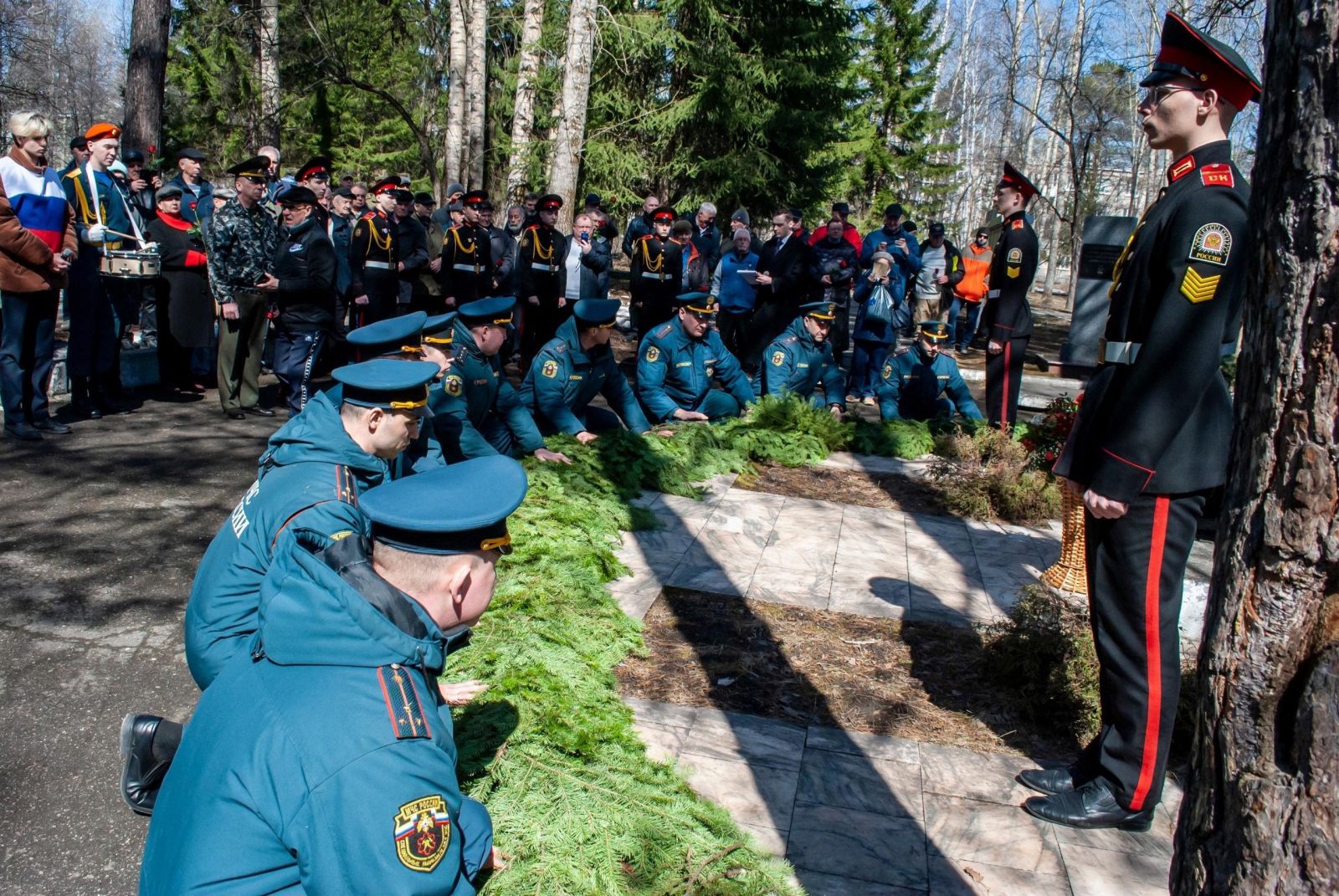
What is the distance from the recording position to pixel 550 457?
6703 millimetres

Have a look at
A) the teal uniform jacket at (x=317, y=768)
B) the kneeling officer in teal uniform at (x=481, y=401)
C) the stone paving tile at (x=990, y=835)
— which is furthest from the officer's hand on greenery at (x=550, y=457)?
the teal uniform jacket at (x=317, y=768)

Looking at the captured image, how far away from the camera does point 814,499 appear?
758 cm

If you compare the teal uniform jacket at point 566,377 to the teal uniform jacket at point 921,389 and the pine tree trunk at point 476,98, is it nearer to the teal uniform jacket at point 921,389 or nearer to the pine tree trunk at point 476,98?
the teal uniform jacket at point 921,389

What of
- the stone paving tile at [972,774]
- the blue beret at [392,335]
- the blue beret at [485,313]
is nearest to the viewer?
the stone paving tile at [972,774]

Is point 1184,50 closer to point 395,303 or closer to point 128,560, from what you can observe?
point 128,560

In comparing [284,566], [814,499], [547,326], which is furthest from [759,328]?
[284,566]

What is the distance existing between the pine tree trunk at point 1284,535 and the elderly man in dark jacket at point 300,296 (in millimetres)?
7762

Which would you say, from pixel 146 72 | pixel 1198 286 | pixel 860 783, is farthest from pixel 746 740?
pixel 146 72

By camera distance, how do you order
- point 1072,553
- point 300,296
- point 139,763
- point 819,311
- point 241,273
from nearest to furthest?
point 139,763 → point 1072,553 → point 241,273 → point 300,296 → point 819,311

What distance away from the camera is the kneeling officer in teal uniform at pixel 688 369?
8.62m

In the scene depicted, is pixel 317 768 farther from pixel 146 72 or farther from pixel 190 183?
pixel 146 72

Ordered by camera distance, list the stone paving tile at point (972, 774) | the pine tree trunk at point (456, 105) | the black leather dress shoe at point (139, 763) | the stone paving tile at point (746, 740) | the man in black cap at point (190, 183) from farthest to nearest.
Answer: the pine tree trunk at point (456, 105), the man in black cap at point (190, 183), the stone paving tile at point (746, 740), the stone paving tile at point (972, 774), the black leather dress shoe at point (139, 763)

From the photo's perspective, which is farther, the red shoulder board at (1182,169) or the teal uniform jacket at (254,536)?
the red shoulder board at (1182,169)

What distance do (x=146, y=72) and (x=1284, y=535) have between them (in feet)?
42.9
